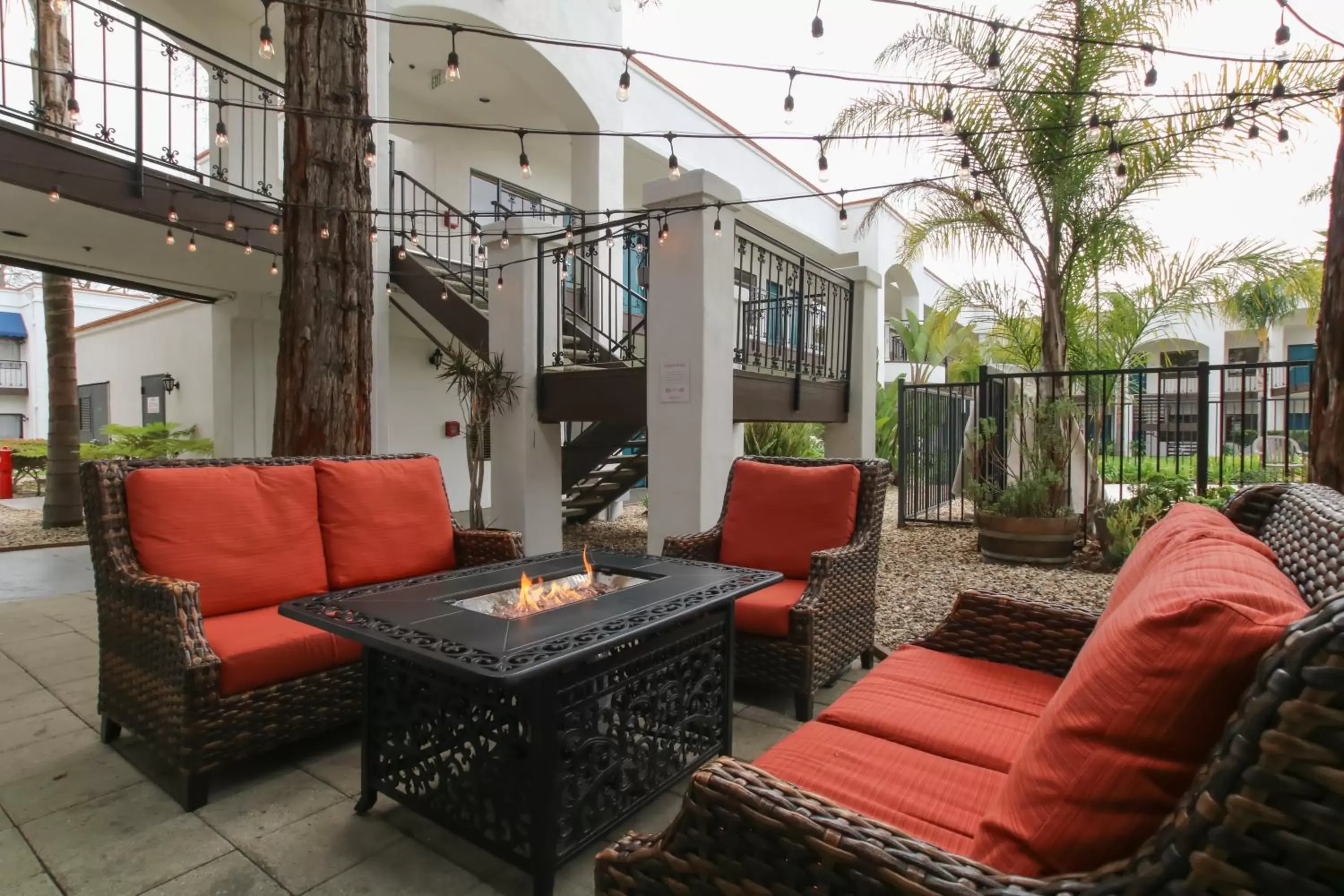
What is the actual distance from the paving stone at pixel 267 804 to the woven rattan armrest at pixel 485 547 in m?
1.09

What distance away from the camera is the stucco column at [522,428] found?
219 inches

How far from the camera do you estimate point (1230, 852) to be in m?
0.70

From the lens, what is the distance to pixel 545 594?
88.8 inches

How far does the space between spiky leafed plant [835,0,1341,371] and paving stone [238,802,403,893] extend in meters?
5.53

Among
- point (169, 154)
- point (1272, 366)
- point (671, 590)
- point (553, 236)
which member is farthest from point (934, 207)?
point (169, 154)

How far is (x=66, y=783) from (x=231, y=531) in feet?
2.93

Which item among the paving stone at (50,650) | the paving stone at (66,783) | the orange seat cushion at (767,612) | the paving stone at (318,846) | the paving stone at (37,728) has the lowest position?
the paving stone at (50,650)

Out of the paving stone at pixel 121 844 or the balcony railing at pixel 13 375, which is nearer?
the paving stone at pixel 121 844

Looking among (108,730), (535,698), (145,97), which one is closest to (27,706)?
(108,730)

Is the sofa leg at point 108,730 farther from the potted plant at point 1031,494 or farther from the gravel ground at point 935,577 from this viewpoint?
the potted plant at point 1031,494

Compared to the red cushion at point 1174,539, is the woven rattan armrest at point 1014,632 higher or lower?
lower

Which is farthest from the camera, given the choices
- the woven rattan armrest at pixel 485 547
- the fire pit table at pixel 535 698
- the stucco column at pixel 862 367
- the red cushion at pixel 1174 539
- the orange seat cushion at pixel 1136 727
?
the stucco column at pixel 862 367

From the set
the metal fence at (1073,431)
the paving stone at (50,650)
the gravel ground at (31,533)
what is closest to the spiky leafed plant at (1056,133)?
the metal fence at (1073,431)

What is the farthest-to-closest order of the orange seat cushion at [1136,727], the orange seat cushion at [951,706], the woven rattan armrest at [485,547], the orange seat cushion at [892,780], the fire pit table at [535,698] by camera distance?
the woven rattan armrest at [485,547]
the fire pit table at [535,698]
the orange seat cushion at [951,706]
the orange seat cushion at [892,780]
the orange seat cushion at [1136,727]
